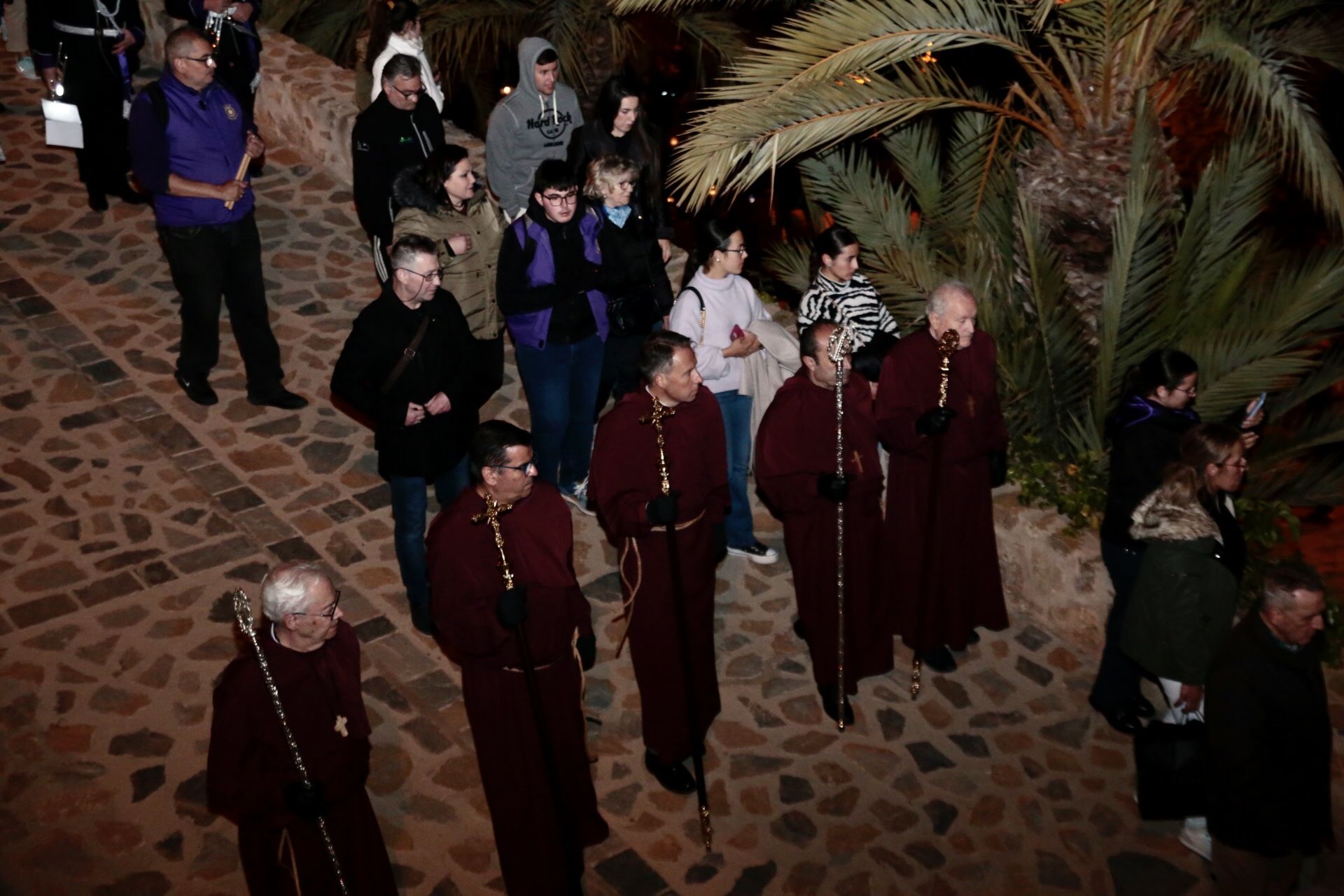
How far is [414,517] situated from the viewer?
27.1 ft

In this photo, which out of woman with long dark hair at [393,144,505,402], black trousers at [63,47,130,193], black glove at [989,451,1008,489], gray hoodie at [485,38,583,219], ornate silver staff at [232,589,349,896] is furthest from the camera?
black trousers at [63,47,130,193]

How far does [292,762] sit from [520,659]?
998 millimetres

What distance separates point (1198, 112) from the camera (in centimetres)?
1925

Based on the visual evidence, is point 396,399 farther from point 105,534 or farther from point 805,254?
point 805,254

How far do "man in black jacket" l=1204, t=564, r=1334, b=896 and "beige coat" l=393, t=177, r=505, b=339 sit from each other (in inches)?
175

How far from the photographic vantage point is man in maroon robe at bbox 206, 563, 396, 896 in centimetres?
594

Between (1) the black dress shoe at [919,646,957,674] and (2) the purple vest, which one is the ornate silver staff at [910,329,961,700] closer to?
(1) the black dress shoe at [919,646,957,674]

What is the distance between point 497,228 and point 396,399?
157 cm

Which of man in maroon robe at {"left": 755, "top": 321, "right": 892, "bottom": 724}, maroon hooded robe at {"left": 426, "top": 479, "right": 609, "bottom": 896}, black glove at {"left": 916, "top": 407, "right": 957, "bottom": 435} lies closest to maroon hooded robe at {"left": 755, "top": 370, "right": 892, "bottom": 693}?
→ man in maroon robe at {"left": 755, "top": 321, "right": 892, "bottom": 724}

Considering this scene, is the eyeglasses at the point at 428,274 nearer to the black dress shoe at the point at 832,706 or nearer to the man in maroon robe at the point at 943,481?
the man in maroon robe at the point at 943,481

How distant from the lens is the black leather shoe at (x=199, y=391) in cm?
1037

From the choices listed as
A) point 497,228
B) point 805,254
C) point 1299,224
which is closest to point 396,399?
point 497,228

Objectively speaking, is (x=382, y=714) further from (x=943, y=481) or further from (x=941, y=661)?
(x=943, y=481)

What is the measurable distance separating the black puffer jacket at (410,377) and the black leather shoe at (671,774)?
1.82m
